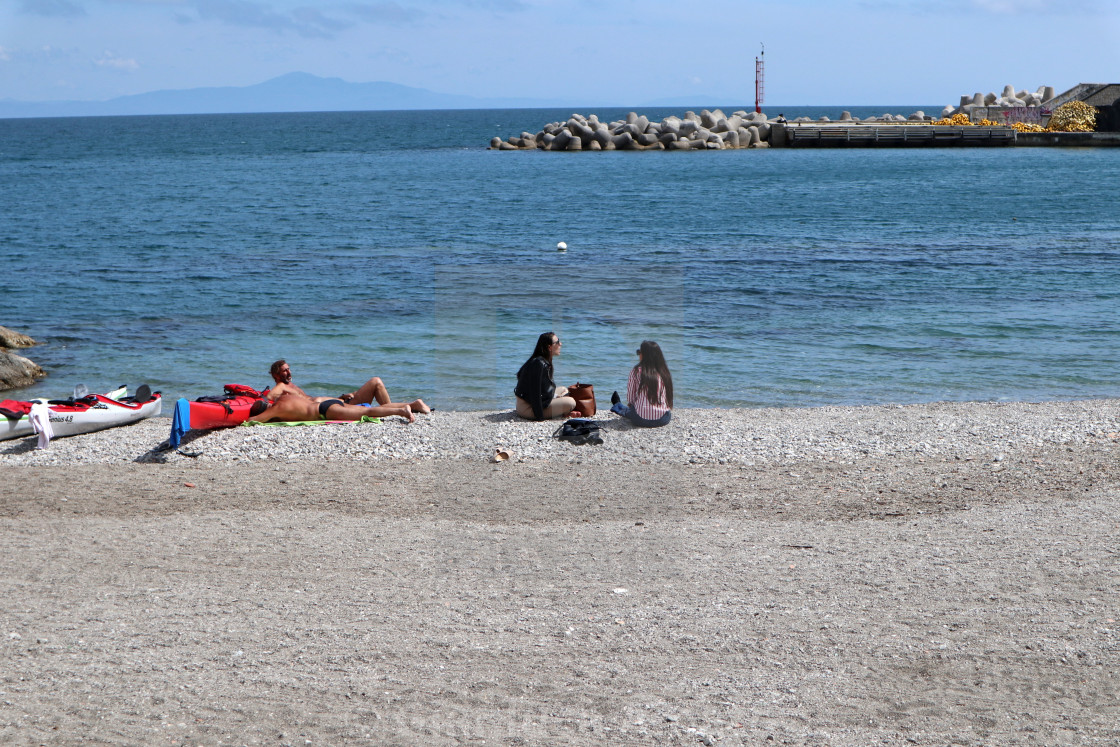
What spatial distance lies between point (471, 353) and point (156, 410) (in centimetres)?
549

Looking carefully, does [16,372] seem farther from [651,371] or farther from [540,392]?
[651,371]

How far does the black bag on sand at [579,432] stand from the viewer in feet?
33.1

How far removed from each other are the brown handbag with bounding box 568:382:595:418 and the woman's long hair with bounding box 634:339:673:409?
0.81 m

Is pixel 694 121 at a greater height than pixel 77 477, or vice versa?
pixel 694 121

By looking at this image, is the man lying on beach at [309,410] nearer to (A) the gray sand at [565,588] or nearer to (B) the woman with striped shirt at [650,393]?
(A) the gray sand at [565,588]

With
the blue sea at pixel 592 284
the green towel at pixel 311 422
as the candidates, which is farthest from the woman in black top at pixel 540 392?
the blue sea at pixel 592 284

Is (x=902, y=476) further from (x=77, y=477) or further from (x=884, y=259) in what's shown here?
(x=884, y=259)

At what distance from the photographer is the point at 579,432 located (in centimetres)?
1017

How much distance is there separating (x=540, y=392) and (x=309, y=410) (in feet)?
8.80

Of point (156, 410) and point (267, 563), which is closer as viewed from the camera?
point (267, 563)

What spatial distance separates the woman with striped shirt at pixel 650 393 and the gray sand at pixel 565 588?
0.97ft

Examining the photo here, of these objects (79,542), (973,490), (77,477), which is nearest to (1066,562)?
(973,490)

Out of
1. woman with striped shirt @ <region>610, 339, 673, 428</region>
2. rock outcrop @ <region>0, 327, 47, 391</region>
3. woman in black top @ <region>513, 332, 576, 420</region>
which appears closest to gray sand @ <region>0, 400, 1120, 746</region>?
woman with striped shirt @ <region>610, 339, 673, 428</region>

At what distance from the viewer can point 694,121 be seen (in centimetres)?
7788
